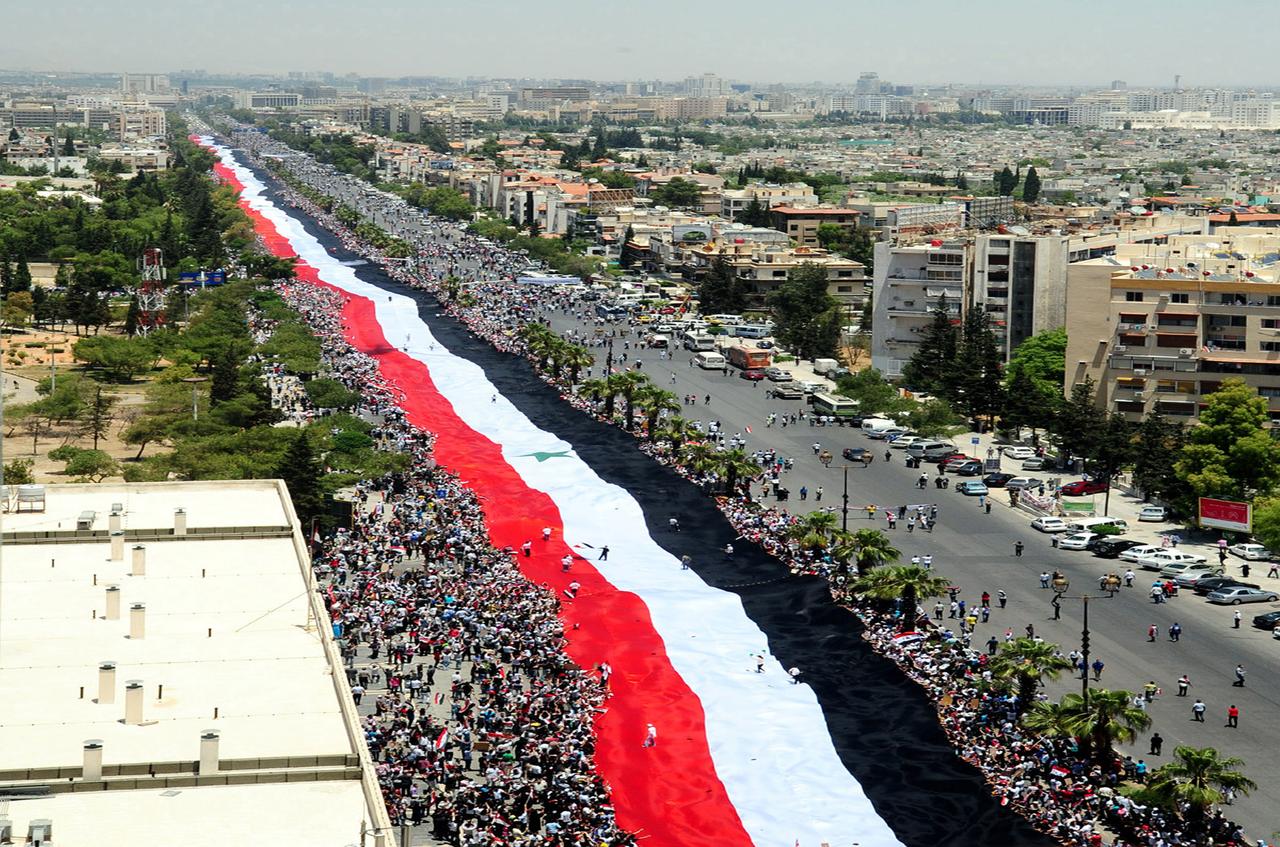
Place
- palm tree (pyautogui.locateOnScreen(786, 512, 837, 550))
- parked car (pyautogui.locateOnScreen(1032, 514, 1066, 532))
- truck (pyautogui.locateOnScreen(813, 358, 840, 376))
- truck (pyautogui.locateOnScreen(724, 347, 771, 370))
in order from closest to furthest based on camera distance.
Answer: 1. palm tree (pyautogui.locateOnScreen(786, 512, 837, 550))
2. parked car (pyautogui.locateOnScreen(1032, 514, 1066, 532))
3. truck (pyautogui.locateOnScreen(813, 358, 840, 376))
4. truck (pyautogui.locateOnScreen(724, 347, 771, 370))

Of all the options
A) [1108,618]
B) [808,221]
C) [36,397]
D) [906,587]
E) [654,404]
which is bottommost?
[1108,618]

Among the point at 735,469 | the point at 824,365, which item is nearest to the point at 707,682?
the point at 735,469

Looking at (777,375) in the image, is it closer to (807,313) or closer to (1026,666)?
(807,313)

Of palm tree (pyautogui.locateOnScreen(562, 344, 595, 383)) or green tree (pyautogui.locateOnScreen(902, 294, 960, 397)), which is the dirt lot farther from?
green tree (pyautogui.locateOnScreen(902, 294, 960, 397))

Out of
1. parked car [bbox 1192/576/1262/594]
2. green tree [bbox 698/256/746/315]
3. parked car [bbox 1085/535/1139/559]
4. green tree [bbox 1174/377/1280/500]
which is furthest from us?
green tree [bbox 698/256/746/315]

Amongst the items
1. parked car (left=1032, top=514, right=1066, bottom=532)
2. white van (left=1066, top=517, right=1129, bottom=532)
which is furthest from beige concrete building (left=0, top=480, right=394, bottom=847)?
white van (left=1066, top=517, right=1129, bottom=532)

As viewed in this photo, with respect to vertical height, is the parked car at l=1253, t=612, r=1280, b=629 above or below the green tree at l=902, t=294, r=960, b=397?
below

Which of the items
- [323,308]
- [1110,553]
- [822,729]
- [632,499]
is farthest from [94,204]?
[822,729]

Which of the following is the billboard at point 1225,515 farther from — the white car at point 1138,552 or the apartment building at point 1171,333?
the apartment building at point 1171,333
